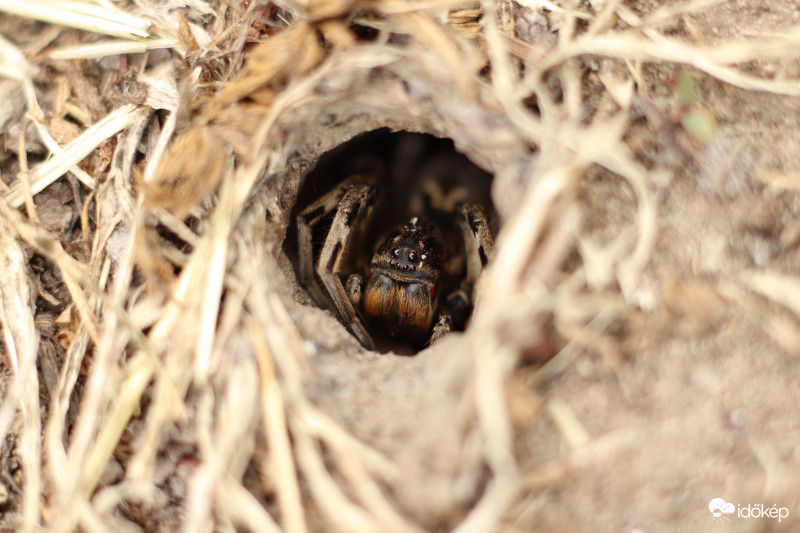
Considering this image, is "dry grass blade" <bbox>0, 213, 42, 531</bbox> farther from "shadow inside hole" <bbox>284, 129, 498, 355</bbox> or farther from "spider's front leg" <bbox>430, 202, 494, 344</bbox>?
"spider's front leg" <bbox>430, 202, 494, 344</bbox>

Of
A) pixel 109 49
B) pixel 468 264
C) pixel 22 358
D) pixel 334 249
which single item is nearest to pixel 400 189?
pixel 468 264

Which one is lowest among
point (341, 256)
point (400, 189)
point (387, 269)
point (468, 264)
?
point (468, 264)

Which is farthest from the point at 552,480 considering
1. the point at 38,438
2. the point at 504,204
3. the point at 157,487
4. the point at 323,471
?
the point at 38,438

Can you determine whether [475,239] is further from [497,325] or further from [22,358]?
[22,358]

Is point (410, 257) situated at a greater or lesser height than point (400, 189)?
greater

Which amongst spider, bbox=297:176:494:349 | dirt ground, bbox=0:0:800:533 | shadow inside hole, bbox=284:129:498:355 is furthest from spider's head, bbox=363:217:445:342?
dirt ground, bbox=0:0:800:533

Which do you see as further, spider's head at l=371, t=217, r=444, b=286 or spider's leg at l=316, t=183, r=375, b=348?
spider's head at l=371, t=217, r=444, b=286

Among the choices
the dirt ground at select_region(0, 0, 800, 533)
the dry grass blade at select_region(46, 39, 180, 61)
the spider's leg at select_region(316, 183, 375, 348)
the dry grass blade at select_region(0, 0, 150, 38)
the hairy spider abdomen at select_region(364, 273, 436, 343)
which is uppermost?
the dry grass blade at select_region(0, 0, 150, 38)
